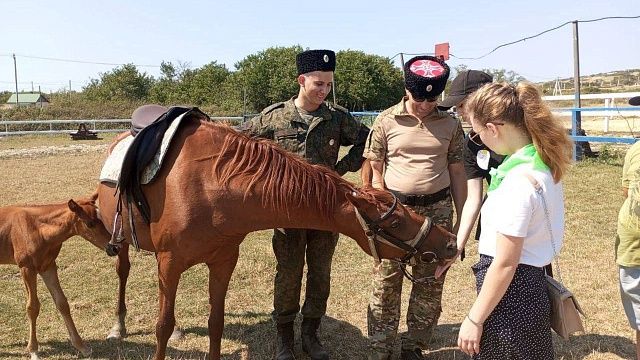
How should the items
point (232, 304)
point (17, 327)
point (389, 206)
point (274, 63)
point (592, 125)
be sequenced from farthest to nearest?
point (274, 63) < point (592, 125) < point (232, 304) < point (17, 327) < point (389, 206)

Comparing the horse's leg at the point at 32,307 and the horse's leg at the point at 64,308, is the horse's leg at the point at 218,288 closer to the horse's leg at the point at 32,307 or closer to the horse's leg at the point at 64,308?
the horse's leg at the point at 64,308

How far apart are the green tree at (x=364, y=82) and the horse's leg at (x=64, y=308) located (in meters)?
37.8

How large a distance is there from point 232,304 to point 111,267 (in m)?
1.84

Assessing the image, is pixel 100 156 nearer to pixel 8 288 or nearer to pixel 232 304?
pixel 8 288

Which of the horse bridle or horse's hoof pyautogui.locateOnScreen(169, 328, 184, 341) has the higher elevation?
the horse bridle

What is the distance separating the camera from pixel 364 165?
3523 millimetres

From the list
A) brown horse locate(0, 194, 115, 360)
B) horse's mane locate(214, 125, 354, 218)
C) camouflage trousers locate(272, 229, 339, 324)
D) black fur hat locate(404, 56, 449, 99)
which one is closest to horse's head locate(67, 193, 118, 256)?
brown horse locate(0, 194, 115, 360)

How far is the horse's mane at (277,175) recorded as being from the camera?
2.68 m

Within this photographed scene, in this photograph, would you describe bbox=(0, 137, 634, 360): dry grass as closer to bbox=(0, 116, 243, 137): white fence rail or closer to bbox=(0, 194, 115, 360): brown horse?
bbox=(0, 194, 115, 360): brown horse

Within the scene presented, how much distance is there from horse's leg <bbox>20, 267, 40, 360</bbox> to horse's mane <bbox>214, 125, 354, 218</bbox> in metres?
2.04

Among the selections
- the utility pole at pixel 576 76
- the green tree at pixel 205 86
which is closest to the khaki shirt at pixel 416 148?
the utility pole at pixel 576 76

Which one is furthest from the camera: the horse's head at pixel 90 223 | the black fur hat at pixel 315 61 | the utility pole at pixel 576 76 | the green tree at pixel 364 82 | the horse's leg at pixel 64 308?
the green tree at pixel 364 82

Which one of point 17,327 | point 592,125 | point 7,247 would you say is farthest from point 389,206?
point 592,125

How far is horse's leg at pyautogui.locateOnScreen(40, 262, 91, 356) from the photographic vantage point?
12.2ft
